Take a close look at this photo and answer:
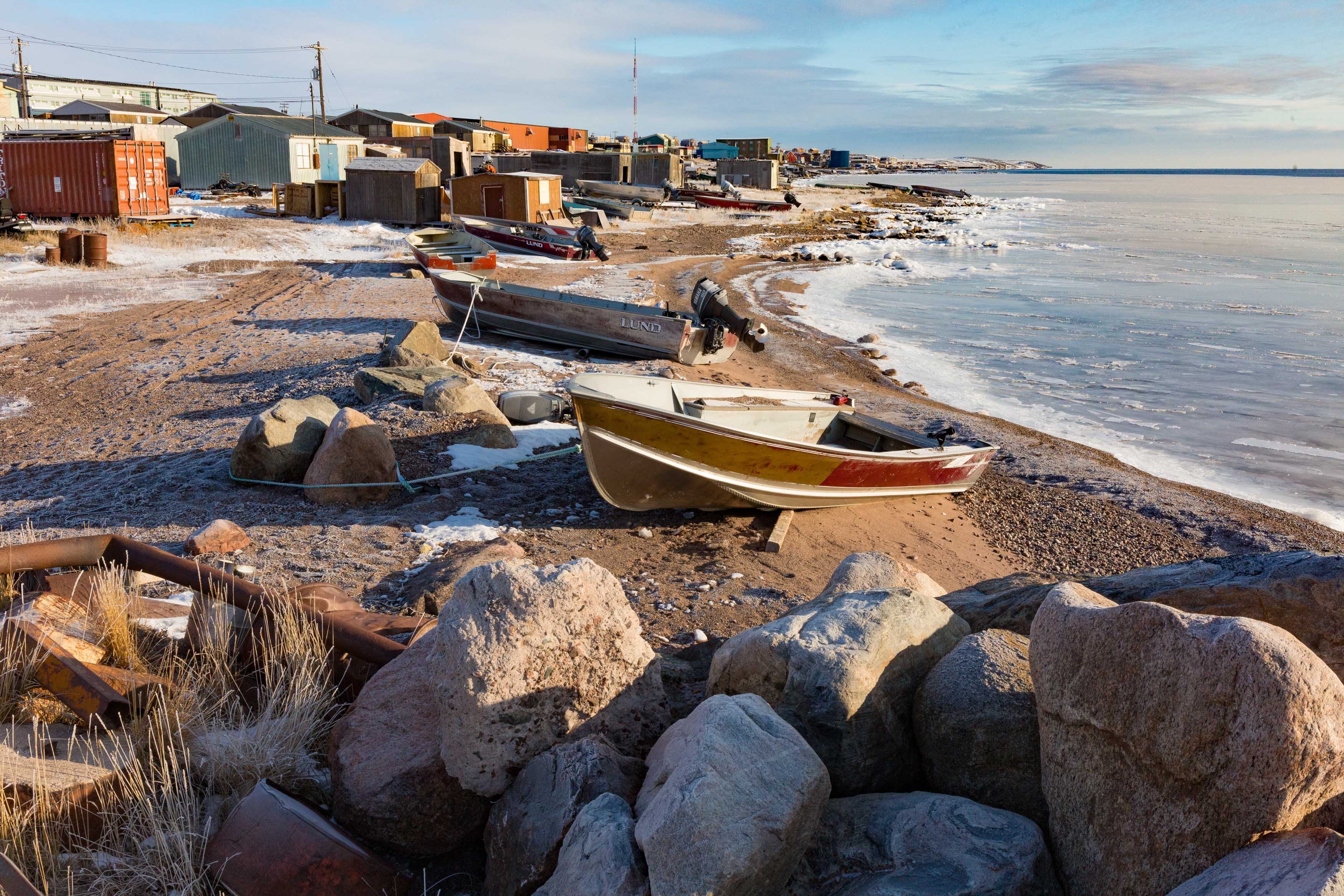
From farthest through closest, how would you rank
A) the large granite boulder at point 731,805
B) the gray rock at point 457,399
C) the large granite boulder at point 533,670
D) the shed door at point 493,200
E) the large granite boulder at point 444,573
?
the shed door at point 493,200
the gray rock at point 457,399
the large granite boulder at point 444,573
the large granite boulder at point 533,670
the large granite boulder at point 731,805

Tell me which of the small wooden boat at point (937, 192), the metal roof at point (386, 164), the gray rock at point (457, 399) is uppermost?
the small wooden boat at point (937, 192)

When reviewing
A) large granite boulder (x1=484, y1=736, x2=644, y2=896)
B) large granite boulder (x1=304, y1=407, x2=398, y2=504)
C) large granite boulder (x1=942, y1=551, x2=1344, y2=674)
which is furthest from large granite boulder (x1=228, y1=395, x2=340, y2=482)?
large granite boulder (x1=942, y1=551, x2=1344, y2=674)

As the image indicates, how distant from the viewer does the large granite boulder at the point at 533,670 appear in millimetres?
3264

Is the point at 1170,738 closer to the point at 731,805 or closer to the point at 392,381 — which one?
the point at 731,805

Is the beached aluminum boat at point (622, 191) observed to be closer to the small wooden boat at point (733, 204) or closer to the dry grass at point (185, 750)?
the small wooden boat at point (733, 204)

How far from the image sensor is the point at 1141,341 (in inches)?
814

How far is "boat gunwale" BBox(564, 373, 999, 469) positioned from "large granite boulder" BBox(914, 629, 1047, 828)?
4.85 meters

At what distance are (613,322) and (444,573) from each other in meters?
9.45

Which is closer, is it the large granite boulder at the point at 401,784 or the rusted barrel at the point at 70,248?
the large granite boulder at the point at 401,784

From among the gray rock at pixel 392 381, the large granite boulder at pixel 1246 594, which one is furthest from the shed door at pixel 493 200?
the large granite boulder at pixel 1246 594

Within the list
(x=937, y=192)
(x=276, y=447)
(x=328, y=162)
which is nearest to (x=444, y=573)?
(x=276, y=447)

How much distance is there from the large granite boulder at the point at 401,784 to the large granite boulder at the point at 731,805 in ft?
2.72

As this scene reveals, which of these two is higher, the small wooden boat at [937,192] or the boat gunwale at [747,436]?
the small wooden boat at [937,192]

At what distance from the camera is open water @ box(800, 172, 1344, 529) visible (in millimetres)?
13156
